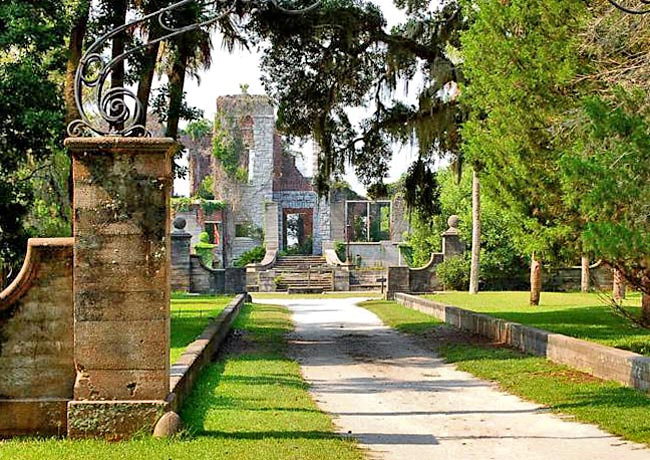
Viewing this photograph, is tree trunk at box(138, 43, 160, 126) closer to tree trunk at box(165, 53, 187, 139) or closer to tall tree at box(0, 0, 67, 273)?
tree trunk at box(165, 53, 187, 139)

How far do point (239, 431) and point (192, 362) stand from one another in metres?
2.62

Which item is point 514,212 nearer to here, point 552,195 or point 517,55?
point 552,195

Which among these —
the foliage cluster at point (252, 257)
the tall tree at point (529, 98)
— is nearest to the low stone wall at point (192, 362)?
the tall tree at point (529, 98)

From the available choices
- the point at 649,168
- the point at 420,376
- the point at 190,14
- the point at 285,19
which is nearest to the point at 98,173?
the point at 649,168

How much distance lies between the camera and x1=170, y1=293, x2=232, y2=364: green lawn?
1325cm

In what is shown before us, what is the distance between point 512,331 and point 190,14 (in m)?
6.39

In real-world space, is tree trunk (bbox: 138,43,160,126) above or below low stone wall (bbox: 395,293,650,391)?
above

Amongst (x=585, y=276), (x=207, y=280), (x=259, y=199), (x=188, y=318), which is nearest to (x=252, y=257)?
(x=259, y=199)

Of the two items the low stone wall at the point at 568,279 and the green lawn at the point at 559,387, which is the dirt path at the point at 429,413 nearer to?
the green lawn at the point at 559,387

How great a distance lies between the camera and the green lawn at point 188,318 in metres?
13.3

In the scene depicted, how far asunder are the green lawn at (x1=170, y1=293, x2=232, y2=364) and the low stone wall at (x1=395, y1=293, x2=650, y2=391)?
451cm

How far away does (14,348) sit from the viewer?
7.16 meters

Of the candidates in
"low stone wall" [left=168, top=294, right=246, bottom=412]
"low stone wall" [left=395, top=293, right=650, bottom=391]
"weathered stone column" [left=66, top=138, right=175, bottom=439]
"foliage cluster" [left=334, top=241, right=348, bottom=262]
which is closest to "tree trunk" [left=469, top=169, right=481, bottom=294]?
"low stone wall" [left=395, top=293, right=650, bottom=391]

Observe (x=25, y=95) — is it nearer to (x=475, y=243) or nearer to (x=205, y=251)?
(x=475, y=243)
